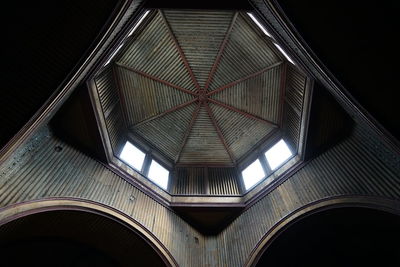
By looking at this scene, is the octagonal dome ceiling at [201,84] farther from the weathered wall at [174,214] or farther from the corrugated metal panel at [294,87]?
the weathered wall at [174,214]

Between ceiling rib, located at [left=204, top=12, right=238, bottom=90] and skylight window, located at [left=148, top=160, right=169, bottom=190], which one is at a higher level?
ceiling rib, located at [left=204, top=12, right=238, bottom=90]

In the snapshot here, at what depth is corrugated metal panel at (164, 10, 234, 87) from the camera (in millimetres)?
10438

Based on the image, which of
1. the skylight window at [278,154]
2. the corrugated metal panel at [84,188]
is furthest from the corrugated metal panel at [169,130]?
the skylight window at [278,154]

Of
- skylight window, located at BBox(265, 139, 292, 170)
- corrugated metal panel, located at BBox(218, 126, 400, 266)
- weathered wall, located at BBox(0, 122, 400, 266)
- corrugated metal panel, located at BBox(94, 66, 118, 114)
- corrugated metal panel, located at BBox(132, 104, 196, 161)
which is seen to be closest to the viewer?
weathered wall, located at BBox(0, 122, 400, 266)

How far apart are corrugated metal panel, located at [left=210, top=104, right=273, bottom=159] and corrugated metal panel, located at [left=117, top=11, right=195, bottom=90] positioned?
230 centimetres

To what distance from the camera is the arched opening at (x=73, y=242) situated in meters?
7.35

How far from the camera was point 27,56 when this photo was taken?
16.8 feet

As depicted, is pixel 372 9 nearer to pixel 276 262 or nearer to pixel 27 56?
pixel 27 56

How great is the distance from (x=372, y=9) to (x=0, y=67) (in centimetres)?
693

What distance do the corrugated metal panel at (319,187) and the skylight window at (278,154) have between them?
140 cm

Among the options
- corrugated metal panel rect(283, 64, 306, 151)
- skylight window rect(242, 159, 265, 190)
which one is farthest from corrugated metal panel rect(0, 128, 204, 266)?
corrugated metal panel rect(283, 64, 306, 151)

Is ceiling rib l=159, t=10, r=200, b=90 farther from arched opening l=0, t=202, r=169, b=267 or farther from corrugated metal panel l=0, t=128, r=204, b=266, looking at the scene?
arched opening l=0, t=202, r=169, b=267

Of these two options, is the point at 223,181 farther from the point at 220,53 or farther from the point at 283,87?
the point at 220,53

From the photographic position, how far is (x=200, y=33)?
436 inches
